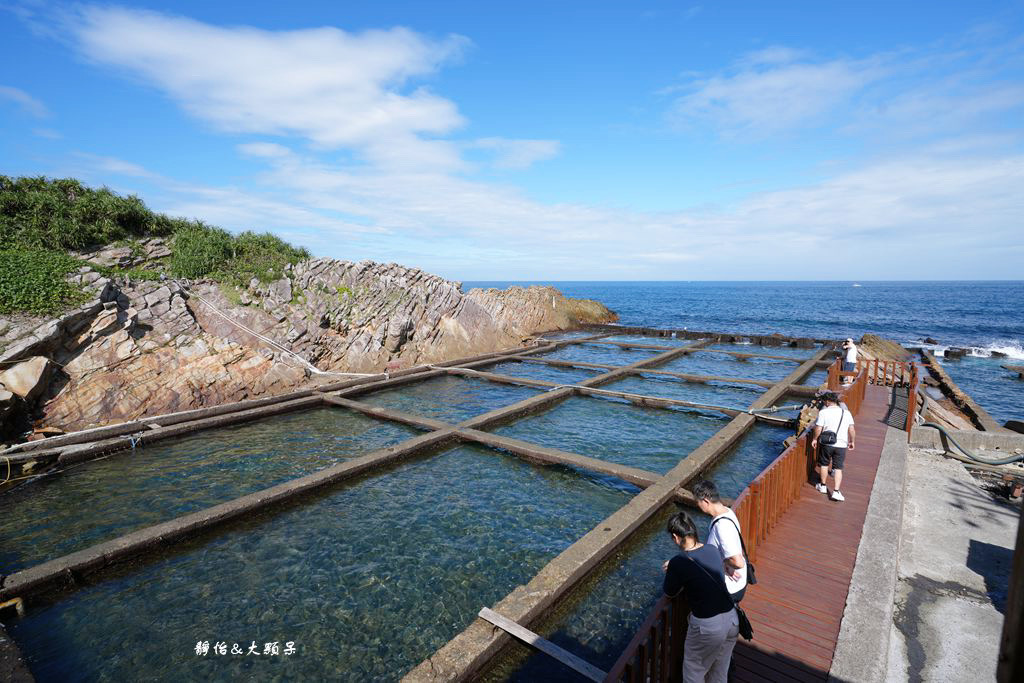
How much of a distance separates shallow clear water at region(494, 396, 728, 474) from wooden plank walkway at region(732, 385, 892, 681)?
475cm

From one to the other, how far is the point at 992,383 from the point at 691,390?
24429 mm

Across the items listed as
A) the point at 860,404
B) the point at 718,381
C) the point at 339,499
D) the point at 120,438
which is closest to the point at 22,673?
the point at 339,499

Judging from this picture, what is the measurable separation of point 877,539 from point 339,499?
37.0 feet

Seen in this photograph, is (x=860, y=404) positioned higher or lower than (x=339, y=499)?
higher

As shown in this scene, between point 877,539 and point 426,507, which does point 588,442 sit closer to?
point 426,507

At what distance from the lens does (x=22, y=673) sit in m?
6.27

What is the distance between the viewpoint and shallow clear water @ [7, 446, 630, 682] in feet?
23.2

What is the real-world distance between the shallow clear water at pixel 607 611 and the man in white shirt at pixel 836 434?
2837mm

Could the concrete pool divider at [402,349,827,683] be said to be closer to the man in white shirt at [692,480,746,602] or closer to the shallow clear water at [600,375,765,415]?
the man in white shirt at [692,480,746,602]

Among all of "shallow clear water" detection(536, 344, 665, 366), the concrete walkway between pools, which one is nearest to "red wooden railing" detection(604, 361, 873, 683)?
the concrete walkway between pools

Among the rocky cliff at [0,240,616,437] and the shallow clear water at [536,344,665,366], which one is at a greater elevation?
the rocky cliff at [0,240,616,437]

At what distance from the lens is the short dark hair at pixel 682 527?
180 inches

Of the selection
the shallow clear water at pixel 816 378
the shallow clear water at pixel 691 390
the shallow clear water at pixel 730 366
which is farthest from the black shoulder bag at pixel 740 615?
the shallow clear water at pixel 816 378

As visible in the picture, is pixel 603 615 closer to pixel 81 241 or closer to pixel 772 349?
pixel 81 241
